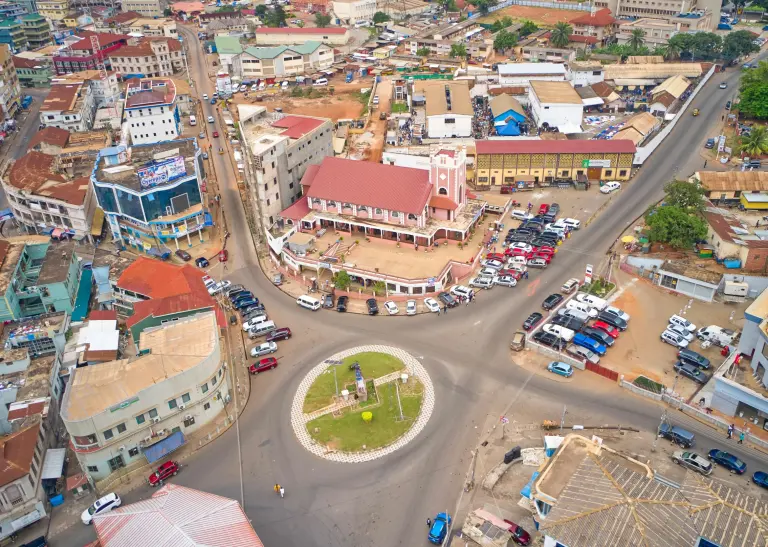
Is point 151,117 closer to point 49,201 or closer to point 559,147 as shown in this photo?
point 49,201

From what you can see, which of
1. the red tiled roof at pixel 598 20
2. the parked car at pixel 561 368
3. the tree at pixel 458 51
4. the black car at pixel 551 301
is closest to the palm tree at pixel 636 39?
the red tiled roof at pixel 598 20

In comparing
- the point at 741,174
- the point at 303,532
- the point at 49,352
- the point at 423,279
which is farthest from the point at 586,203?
the point at 49,352

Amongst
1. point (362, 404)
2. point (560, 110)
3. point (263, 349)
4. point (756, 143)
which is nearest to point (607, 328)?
point (362, 404)

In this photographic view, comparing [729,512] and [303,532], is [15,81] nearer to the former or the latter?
[303,532]

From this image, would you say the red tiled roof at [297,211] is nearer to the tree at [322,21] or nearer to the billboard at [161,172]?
the billboard at [161,172]

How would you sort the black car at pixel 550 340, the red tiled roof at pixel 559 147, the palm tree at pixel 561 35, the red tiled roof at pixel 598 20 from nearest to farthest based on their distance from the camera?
1. the black car at pixel 550 340
2. the red tiled roof at pixel 559 147
3. the palm tree at pixel 561 35
4. the red tiled roof at pixel 598 20

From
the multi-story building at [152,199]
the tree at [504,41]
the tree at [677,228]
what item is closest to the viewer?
the tree at [677,228]
